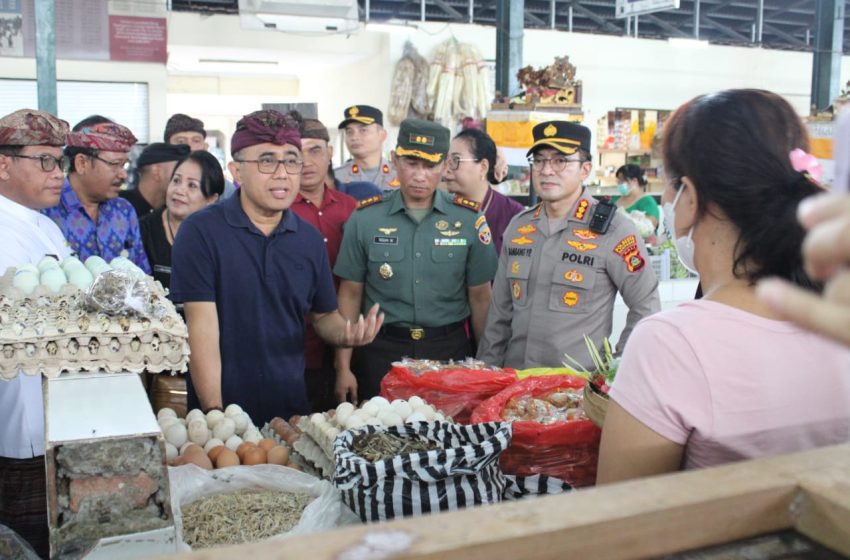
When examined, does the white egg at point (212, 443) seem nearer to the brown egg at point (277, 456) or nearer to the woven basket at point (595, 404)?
the brown egg at point (277, 456)

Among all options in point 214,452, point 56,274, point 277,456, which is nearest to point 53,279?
point 56,274

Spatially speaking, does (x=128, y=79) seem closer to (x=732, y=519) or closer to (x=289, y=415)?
(x=289, y=415)

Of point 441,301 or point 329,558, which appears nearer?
point 329,558

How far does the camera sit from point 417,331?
387 centimetres

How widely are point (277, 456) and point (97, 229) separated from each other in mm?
2056

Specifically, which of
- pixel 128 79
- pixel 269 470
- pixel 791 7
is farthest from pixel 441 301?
pixel 791 7

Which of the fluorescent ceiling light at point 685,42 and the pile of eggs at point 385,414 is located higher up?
the fluorescent ceiling light at point 685,42

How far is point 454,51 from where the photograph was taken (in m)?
10.8

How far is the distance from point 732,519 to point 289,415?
7.99ft

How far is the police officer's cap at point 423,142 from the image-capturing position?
12.7ft

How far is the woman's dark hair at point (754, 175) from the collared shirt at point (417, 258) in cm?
236

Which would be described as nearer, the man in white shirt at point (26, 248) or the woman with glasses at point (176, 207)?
the man in white shirt at point (26, 248)

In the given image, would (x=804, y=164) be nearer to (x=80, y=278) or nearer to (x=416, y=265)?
(x=80, y=278)

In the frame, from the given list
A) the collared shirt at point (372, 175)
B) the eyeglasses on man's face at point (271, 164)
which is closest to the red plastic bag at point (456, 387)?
the eyeglasses on man's face at point (271, 164)
